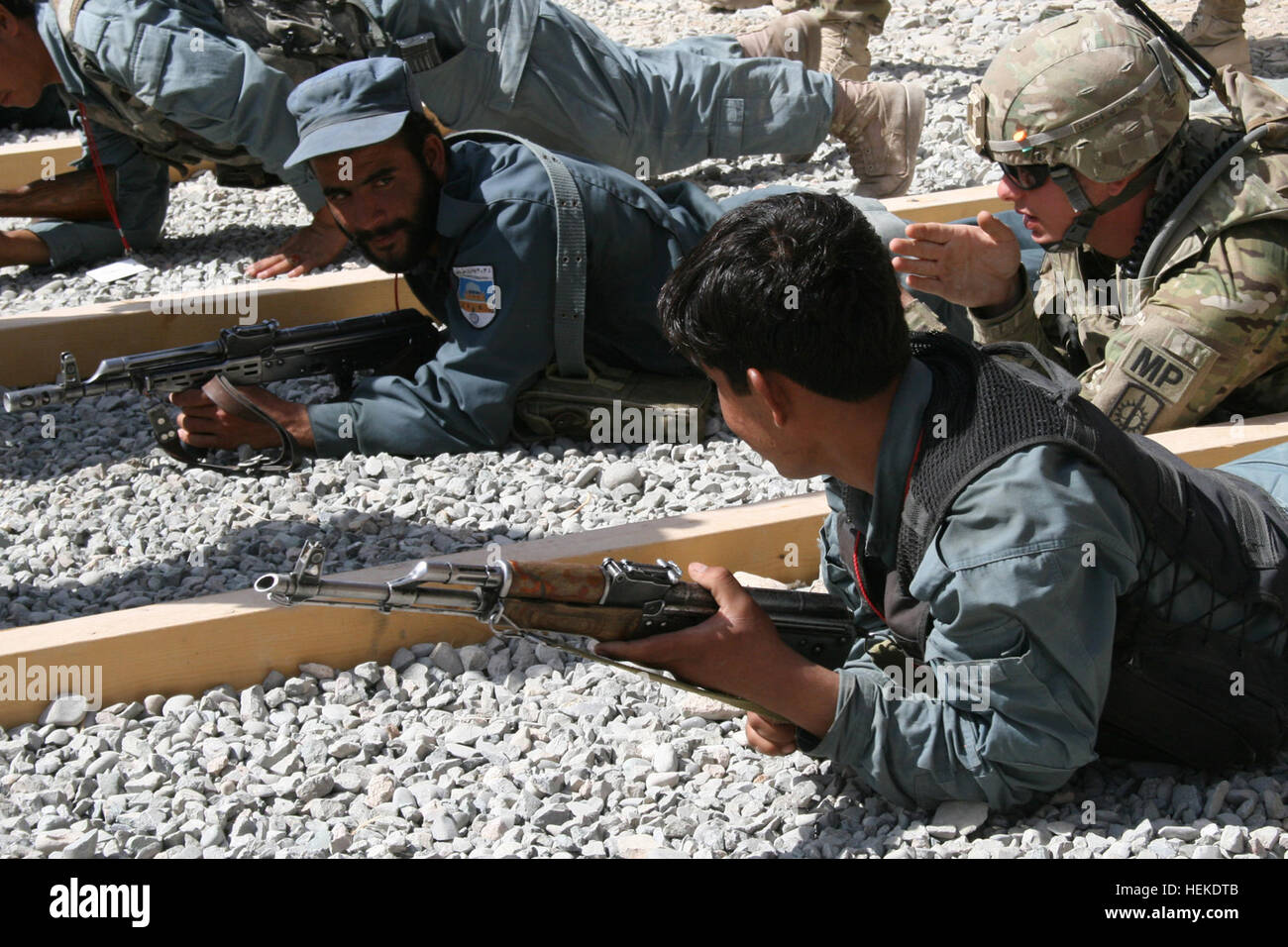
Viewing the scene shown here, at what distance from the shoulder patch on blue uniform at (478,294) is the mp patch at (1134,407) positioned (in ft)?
6.16

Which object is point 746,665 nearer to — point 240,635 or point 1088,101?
point 240,635

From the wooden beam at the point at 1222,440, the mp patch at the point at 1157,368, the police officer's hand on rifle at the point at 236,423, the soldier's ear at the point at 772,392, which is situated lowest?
the police officer's hand on rifle at the point at 236,423

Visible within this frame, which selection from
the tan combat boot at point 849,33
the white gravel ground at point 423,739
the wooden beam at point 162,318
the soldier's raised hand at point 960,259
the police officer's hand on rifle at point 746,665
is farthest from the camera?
the tan combat boot at point 849,33

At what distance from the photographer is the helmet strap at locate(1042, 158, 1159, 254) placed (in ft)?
11.4

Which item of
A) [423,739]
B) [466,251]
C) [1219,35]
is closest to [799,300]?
[423,739]

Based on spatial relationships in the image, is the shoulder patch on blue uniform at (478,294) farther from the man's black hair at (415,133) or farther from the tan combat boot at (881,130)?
the tan combat boot at (881,130)

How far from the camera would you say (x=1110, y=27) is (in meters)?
3.43

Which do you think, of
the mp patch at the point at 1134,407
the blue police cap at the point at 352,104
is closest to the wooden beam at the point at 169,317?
the blue police cap at the point at 352,104

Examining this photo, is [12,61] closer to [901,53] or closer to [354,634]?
[354,634]

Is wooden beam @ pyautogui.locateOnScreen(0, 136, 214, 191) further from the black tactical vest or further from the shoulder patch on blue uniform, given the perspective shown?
the black tactical vest

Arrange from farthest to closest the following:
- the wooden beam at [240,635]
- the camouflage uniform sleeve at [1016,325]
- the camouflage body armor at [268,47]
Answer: the camouflage body armor at [268,47]
the camouflage uniform sleeve at [1016,325]
the wooden beam at [240,635]

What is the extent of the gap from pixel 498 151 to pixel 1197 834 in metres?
3.02

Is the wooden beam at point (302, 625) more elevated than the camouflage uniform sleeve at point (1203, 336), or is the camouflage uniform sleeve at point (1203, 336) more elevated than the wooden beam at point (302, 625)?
the camouflage uniform sleeve at point (1203, 336)

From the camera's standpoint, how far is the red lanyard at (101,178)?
20.4 ft
